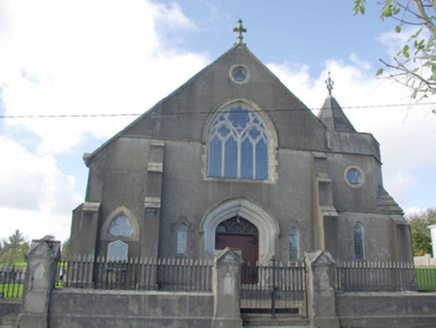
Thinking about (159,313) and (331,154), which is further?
(331,154)

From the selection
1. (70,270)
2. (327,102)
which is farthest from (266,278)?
(327,102)

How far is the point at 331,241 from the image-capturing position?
685 inches

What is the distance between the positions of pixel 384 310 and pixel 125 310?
25.6ft

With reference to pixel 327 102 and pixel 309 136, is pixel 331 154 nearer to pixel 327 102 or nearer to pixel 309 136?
pixel 309 136

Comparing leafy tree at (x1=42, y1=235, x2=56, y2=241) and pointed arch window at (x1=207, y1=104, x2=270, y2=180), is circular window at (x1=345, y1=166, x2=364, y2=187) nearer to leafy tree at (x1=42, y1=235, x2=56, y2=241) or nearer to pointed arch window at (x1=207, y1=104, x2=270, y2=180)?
pointed arch window at (x1=207, y1=104, x2=270, y2=180)

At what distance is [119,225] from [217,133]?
572 centimetres

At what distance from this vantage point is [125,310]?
12117 millimetres

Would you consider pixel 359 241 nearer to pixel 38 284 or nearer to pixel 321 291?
pixel 321 291

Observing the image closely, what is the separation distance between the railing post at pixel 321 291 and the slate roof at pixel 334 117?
907cm

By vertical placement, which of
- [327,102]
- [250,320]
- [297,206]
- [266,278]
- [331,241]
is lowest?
[250,320]

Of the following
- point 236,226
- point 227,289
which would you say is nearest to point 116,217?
point 236,226

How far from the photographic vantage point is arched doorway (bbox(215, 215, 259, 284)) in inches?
720

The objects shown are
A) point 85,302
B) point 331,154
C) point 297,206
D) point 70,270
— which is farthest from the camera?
point 331,154

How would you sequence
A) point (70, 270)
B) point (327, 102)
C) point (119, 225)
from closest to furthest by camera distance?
point (70, 270) < point (119, 225) < point (327, 102)
